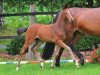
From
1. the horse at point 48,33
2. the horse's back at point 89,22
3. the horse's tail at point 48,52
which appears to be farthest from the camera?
the horse's tail at point 48,52

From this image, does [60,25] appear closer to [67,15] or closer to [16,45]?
[67,15]

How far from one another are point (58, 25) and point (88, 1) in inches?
216

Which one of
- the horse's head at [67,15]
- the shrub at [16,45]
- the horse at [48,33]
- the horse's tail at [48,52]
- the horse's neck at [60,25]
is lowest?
the shrub at [16,45]

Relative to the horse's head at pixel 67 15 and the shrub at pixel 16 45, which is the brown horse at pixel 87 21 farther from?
the shrub at pixel 16 45

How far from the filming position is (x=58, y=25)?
10344 mm

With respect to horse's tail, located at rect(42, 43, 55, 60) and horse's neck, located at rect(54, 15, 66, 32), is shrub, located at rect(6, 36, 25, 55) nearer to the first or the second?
horse's tail, located at rect(42, 43, 55, 60)

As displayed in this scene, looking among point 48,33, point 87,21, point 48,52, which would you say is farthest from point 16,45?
point 48,33

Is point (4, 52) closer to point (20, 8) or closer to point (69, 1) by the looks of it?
point (20, 8)

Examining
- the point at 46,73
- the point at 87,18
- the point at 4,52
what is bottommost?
the point at 4,52

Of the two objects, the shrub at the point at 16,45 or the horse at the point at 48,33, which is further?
the shrub at the point at 16,45

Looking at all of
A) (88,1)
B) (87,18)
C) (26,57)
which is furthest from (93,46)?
(87,18)

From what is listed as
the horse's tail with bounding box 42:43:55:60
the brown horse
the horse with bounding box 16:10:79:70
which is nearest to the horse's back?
the brown horse

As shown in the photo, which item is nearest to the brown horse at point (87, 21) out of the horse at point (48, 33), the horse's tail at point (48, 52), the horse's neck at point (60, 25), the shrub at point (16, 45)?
the horse's neck at point (60, 25)

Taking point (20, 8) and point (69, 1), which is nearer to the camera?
point (69, 1)
